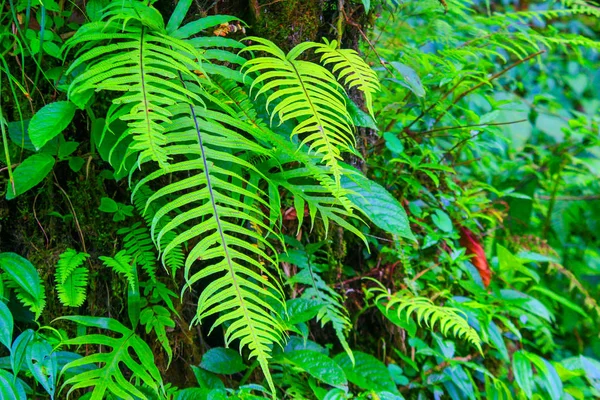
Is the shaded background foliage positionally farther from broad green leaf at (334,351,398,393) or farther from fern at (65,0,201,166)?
fern at (65,0,201,166)

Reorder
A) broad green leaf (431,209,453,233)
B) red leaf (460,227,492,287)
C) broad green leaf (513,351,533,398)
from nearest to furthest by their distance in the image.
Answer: broad green leaf (513,351,533,398)
broad green leaf (431,209,453,233)
red leaf (460,227,492,287)

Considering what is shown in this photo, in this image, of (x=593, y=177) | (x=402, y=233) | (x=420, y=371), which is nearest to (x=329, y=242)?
(x=402, y=233)

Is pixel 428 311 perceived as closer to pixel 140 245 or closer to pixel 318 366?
pixel 318 366

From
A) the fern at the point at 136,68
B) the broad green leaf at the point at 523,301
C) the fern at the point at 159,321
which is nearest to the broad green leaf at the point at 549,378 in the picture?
the broad green leaf at the point at 523,301

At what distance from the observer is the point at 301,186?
1.43 meters

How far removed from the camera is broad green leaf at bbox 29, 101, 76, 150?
1244 millimetres

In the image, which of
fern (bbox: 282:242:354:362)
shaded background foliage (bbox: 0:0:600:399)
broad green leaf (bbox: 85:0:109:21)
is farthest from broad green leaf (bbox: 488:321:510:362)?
broad green leaf (bbox: 85:0:109:21)

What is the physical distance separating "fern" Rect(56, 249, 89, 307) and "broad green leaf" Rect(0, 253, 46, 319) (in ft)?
0.15

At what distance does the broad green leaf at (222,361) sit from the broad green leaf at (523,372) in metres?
0.94

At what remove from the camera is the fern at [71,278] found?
4.26 feet

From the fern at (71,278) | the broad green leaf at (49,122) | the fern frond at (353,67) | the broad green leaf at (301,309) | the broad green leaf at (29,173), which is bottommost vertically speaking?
the broad green leaf at (301,309)

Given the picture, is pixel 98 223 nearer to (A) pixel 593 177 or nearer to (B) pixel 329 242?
(B) pixel 329 242

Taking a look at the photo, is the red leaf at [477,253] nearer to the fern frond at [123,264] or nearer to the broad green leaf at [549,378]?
the broad green leaf at [549,378]

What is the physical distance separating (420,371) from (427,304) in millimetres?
323
